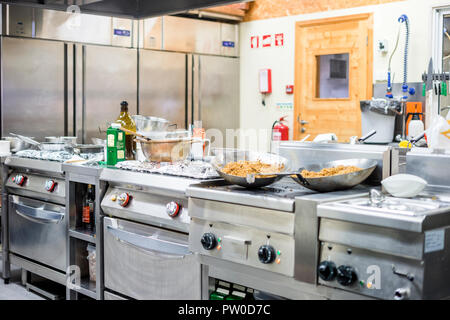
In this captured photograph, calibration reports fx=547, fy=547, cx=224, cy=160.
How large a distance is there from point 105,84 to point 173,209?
367 centimetres

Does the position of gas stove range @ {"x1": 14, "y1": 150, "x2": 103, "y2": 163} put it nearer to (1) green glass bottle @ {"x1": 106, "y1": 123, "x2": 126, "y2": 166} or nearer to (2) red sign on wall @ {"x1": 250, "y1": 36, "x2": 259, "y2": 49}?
(1) green glass bottle @ {"x1": 106, "y1": 123, "x2": 126, "y2": 166}

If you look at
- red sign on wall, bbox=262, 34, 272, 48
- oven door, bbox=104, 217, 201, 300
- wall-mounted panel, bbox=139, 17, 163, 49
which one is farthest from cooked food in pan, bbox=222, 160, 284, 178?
red sign on wall, bbox=262, 34, 272, 48

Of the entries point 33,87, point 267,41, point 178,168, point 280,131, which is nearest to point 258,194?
point 178,168

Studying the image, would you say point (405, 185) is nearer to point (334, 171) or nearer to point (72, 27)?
point (334, 171)

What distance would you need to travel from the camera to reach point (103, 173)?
3.20 meters

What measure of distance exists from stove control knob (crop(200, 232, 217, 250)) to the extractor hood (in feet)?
5.38

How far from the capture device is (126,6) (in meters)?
4.03

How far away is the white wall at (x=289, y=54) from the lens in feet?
18.5

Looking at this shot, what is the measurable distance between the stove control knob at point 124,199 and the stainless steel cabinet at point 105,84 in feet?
9.94

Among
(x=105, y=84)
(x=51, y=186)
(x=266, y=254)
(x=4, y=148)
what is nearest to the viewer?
(x=266, y=254)

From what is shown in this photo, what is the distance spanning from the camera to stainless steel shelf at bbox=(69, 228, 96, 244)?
3.35 m
